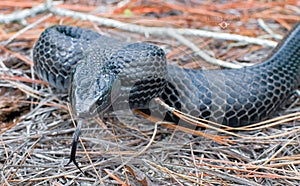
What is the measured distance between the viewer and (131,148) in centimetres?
363

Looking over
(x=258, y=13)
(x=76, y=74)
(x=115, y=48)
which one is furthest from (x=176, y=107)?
(x=258, y=13)

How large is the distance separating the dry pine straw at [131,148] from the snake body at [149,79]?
180 mm

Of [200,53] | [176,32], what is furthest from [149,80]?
[176,32]

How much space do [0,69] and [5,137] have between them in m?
1.24

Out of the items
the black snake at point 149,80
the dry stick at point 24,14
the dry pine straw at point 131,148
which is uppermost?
the dry stick at point 24,14

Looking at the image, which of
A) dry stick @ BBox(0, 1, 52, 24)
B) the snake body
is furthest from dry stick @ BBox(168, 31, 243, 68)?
dry stick @ BBox(0, 1, 52, 24)

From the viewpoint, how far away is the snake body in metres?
3.40

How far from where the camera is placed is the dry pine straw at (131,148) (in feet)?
10.7

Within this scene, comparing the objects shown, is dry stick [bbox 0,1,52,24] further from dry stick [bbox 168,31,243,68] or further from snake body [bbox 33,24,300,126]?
dry stick [bbox 168,31,243,68]

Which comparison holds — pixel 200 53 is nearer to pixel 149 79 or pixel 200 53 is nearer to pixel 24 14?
pixel 149 79

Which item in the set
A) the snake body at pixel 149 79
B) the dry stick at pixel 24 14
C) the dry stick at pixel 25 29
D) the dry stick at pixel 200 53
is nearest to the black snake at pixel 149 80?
the snake body at pixel 149 79

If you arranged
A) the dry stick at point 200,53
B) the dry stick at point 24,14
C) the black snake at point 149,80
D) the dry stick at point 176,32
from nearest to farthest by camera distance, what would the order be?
the black snake at point 149,80 → the dry stick at point 200,53 → the dry stick at point 176,32 → the dry stick at point 24,14

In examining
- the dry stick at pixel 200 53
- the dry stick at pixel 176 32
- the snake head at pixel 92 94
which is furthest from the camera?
the dry stick at pixel 176 32

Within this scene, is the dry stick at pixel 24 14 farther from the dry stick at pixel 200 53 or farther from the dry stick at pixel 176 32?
the dry stick at pixel 200 53
